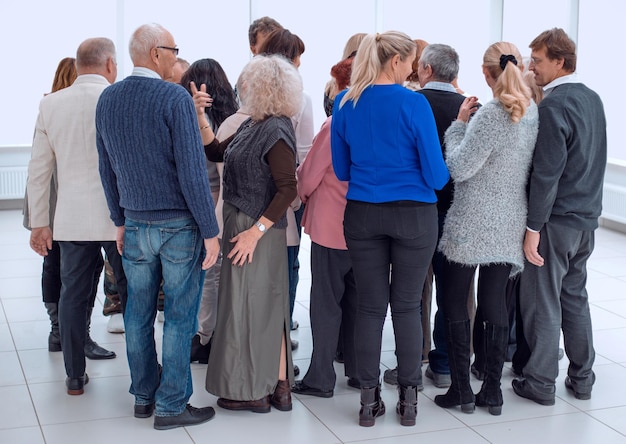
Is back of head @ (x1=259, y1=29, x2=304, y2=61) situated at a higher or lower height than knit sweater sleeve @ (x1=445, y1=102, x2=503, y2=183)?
higher

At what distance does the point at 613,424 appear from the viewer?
3469mm

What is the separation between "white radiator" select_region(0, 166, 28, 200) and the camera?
8398mm

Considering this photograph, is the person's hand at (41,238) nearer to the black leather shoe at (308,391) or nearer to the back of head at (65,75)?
the back of head at (65,75)

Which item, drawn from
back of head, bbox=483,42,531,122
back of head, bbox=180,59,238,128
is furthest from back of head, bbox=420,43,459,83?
back of head, bbox=180,59,238,128

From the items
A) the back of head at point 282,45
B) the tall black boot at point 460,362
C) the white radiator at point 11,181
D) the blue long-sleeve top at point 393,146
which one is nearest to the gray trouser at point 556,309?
the tall black boot at point 460,362

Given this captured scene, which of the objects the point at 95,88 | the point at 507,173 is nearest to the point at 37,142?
the point at 95,88

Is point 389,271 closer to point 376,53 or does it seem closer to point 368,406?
point 368,406

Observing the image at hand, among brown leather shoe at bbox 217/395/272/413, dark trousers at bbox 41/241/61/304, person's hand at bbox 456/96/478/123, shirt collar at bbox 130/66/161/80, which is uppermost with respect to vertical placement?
shirt collar at bbox 130/66/161/80

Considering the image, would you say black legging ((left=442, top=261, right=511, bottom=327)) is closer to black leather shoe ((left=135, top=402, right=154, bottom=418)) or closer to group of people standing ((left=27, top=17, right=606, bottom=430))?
group of people standing ((left=27, top=17, right=606, bottom=430))

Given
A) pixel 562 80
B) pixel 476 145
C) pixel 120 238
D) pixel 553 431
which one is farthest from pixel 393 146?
pixel 553 431

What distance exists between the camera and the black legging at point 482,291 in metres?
3.47

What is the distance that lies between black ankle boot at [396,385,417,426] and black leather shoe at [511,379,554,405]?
554mm

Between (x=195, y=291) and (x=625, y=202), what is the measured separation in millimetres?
4998

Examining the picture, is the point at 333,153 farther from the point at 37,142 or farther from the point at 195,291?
the point at 37,142
